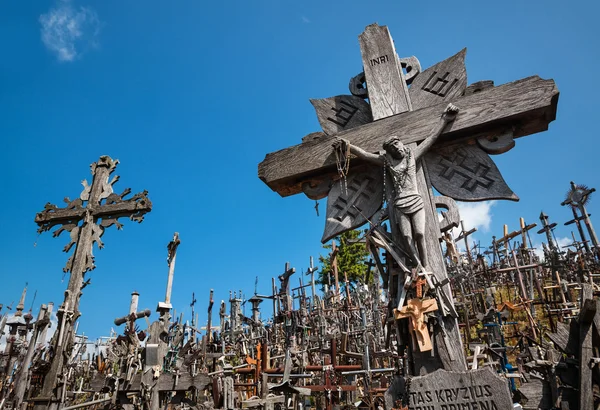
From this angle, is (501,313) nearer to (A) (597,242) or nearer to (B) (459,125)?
(B) (459,125)

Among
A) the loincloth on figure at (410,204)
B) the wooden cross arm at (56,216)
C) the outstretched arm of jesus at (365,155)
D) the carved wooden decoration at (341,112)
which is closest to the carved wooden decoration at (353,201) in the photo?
the outstretched arm of jesus at (365,155)

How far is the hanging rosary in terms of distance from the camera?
3.39m

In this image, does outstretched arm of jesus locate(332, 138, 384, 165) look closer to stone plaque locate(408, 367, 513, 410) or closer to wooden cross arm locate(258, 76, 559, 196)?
wooden cross arm locate(258, 76, 559, 196)

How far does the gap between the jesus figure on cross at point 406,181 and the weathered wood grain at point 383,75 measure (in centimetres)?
50

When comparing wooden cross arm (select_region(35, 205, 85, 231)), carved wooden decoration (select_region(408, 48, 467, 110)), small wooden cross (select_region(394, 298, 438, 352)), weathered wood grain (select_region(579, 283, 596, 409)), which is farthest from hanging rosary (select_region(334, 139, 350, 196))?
wooden cross arm (select_region(35, 205, 85, 231))

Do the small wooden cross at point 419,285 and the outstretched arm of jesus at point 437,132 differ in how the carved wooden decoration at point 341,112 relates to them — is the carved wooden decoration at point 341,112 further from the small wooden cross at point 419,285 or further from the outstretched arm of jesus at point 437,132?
the small wooden cross at point 419,285

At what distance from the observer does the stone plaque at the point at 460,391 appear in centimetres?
218

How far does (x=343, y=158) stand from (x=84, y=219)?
6.69 m

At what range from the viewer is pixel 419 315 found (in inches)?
99.5

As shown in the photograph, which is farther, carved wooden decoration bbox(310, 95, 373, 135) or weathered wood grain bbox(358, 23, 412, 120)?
carved wooden decoration bbox(310, 95, 373, 135)

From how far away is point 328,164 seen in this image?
3588 millimetres

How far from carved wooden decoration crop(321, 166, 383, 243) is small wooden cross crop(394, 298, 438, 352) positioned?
38.1 inches

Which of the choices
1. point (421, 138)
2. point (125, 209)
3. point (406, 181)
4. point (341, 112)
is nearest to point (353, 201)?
point (406, 181)

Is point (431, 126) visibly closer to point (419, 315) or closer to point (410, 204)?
point (410, 204)
